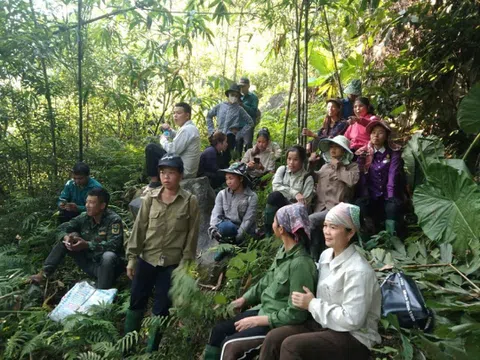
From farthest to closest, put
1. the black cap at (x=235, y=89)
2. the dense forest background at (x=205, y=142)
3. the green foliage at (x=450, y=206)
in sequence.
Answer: the black cap at (x=235, y=89) < the dense forest background at (x=205, y=142) < the green foliage at (x=450, y=206)

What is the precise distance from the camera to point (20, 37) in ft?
16.7

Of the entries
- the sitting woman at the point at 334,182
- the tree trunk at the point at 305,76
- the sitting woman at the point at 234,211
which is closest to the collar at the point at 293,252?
the sitting woman at the point at 334,182

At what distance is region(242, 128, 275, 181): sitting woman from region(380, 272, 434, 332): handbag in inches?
135

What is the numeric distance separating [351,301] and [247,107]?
209 inches

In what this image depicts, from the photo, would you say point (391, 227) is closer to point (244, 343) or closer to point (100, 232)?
point (244, 343)

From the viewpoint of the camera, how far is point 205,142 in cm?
911

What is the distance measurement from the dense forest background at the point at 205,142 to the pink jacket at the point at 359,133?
2.54 feet

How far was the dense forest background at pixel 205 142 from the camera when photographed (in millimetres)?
3008

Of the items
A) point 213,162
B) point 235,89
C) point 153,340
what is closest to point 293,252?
point 153,340

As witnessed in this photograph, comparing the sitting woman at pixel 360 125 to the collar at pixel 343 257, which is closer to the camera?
the collar at pixel 343 257

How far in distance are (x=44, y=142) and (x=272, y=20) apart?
4.26m

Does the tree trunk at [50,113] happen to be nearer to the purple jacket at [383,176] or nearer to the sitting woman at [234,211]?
the sitting woman at [234,211]

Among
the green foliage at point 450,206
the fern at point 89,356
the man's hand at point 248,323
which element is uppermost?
the green foliage at point 450,206

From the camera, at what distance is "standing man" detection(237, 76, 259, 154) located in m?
6.98
